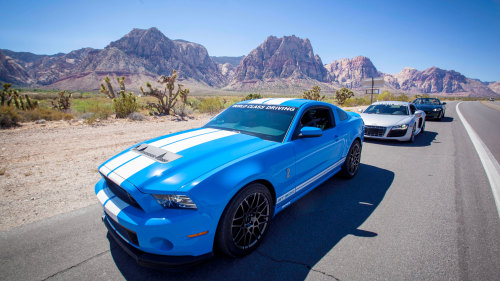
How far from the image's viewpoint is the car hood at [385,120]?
7.39m

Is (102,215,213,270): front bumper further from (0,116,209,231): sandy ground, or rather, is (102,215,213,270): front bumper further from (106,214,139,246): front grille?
(0,116,209,231): sandy ground

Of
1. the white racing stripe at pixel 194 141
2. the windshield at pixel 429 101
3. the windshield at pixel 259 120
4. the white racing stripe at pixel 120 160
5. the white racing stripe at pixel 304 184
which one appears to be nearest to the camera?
the white racing stripe at pixel 120 160

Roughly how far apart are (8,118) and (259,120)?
11.7 m

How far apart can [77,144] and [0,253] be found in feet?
18.2

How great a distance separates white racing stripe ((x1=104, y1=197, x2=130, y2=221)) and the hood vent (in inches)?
19.5

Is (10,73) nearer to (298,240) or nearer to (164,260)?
(164,260)

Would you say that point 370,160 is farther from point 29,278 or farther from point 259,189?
point 29,278

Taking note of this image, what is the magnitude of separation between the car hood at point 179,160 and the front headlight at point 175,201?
0.19 ft

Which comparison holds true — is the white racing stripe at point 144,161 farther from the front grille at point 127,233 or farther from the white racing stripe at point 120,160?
the front grille at point 127,233

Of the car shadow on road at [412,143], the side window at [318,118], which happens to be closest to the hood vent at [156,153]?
the side window at [318,118]

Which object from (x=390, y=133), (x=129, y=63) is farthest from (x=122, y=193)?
(x=129, y=63)

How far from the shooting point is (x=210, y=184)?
77.6 inches

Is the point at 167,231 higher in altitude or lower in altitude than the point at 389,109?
lower

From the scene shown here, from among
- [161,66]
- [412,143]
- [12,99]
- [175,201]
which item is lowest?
[412,143]
